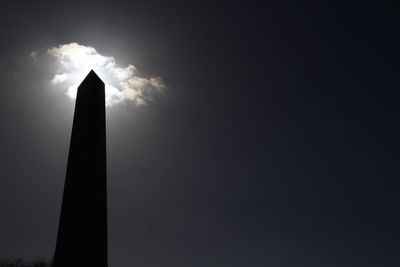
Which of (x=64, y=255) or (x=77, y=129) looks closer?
(x=64, y=255)

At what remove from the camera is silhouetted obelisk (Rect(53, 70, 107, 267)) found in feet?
31.5

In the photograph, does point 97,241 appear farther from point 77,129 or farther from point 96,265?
point 77,129

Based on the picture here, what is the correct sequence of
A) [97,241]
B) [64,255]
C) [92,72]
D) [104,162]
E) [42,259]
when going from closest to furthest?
[64,255]
[97,241]
[104,162]
[92,72]
[42,259]

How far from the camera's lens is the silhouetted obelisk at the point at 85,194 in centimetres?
959

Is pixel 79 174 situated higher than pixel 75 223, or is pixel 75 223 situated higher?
pixel 79 174

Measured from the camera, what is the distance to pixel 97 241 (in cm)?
1007

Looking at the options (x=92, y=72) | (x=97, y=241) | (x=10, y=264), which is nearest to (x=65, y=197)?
(x=97, y=241)

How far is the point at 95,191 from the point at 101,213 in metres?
0.76

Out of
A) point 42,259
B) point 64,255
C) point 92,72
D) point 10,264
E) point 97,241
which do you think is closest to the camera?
point 64,255

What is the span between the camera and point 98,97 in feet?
41.4

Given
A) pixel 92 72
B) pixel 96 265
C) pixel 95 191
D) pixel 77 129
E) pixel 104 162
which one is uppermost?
pixel 92 72

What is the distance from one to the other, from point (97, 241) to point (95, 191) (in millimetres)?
1620

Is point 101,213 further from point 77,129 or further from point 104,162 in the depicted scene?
point 77,129

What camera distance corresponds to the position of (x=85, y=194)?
10.3m
